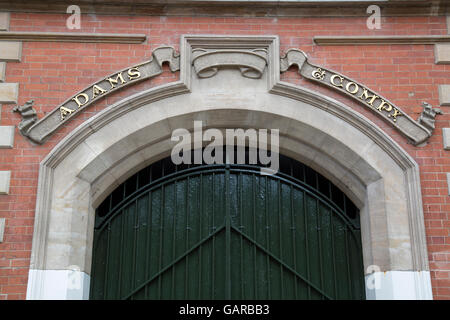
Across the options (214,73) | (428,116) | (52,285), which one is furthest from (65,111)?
(428,116)

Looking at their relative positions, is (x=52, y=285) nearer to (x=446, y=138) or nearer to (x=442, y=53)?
(x=446, y=138)

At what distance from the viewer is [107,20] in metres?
9.62

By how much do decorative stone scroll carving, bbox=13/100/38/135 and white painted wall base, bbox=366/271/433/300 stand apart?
17.4ft

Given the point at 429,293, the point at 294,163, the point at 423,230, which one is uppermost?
the point at 294,163

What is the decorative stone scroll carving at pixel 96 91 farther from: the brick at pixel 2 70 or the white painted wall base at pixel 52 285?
the white painted wall base at pixel 52 285

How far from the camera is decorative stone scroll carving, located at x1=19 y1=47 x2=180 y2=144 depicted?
29.2 feet

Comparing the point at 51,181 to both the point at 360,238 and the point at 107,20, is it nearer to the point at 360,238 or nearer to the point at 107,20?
the point at 107,20

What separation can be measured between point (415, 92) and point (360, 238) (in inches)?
89.7

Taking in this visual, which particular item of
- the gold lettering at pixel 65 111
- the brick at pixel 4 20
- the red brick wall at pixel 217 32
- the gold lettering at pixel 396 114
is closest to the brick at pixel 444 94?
the red brick wall at pixel 217 32

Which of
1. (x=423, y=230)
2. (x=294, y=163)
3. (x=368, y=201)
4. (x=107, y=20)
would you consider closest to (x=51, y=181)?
(x=107, y=20)

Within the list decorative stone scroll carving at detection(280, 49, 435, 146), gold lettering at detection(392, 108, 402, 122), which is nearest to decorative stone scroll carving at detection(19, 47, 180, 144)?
decorative stone scroll carving at detection(280, 49, 435, 146)

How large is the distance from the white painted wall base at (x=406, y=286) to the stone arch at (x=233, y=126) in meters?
0.01

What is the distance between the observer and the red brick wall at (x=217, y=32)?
8.69 meters

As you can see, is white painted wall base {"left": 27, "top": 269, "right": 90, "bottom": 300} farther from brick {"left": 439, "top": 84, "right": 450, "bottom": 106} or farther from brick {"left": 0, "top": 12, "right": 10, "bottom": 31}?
brick {"left": 439, "top": 84, "right": 450, "bottom": 106}
